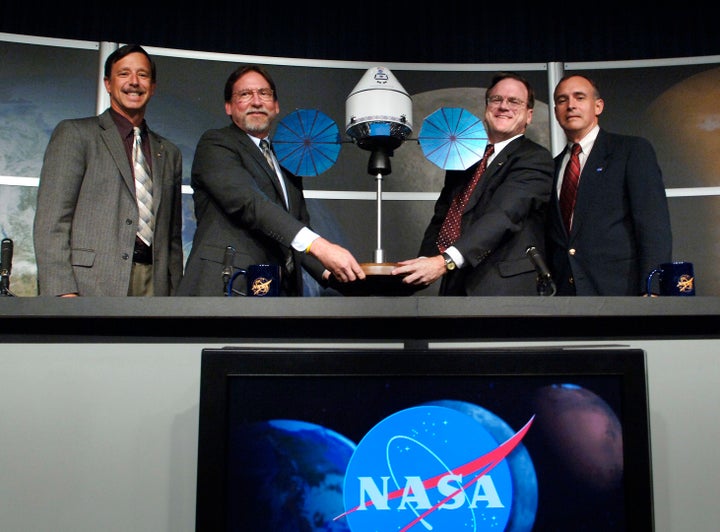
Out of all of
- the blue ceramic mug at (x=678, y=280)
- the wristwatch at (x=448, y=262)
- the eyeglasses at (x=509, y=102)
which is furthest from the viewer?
the eyeglasses at (x=509, y=102)

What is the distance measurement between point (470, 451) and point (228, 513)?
0.49m

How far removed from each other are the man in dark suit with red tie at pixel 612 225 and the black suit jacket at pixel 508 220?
201 millimetres

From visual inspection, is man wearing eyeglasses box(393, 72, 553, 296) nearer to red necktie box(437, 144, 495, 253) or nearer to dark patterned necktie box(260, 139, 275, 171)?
red necktie box(437, 144, 495, 253)

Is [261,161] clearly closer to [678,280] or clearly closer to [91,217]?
[91,217]

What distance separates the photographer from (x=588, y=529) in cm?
140

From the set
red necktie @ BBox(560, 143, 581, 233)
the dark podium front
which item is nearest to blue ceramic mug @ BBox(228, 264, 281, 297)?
the dark podium front

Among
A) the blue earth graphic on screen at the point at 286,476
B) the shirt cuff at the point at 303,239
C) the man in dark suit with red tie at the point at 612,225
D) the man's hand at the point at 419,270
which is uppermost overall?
the man in dark suit with red tie at the point at 612,225

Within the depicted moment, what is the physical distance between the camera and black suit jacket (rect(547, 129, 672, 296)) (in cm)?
268

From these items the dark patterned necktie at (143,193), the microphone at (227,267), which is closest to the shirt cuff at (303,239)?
the microphone at (227,267)

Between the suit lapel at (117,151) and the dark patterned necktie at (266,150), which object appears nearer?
the suit lapel at (117,151)

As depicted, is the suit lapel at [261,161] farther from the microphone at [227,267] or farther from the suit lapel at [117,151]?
the microphone at [227,267]

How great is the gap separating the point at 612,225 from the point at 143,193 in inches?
69.4

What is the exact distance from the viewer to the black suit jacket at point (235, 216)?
228cm

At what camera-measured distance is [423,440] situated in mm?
1435
